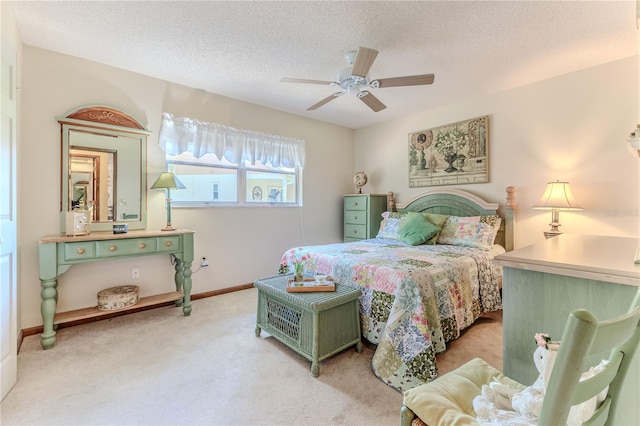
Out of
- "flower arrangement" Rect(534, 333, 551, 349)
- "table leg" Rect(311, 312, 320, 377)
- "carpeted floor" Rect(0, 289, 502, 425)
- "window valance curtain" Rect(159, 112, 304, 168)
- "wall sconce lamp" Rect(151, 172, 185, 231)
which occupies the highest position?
"window valance curtain" Rect(159, 112, 304, 168)

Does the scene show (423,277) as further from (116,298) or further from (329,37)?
(116,298)

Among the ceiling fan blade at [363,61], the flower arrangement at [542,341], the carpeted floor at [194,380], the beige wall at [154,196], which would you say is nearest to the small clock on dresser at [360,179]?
the beige wall at [154,196]

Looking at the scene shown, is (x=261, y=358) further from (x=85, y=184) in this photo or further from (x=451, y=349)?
(x=85, y=184)

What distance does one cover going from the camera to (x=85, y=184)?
2754 millimetres

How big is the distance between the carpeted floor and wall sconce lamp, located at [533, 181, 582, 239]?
4.07 ft

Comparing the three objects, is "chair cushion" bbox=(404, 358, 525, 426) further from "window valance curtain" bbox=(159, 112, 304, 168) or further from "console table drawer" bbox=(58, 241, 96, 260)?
"window valance curtain" bbox=(159, 112, 304, 168)

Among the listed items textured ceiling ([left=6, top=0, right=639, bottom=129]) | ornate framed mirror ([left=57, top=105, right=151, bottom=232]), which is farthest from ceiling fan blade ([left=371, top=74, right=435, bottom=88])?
ornate framed mirror ([left=57, top=105, right=151, bottom=232])

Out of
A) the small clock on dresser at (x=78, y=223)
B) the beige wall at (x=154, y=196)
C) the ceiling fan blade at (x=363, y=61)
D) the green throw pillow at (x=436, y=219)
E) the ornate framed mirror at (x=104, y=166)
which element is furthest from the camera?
the green throw pillow at (x=436, y=219)

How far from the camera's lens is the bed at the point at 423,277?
1.83 metres

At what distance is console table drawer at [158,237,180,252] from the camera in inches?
109

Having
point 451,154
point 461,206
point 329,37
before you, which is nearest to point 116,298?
point 329,37

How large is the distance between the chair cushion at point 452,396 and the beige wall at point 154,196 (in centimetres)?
306

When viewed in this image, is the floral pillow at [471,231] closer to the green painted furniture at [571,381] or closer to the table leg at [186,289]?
the green painted furniture at [571,381]

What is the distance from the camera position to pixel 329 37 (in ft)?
7.58
